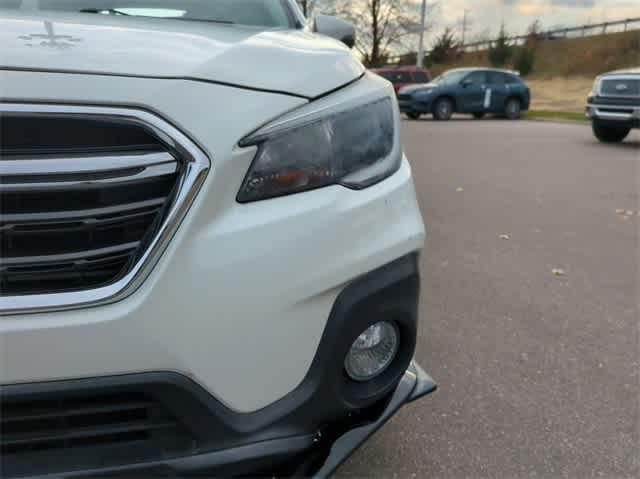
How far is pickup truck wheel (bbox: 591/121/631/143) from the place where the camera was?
10.9 m

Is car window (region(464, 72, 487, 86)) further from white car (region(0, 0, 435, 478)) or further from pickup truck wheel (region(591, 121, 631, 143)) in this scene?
white car (region(0, 0, 435, 478))

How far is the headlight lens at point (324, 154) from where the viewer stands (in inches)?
50.1

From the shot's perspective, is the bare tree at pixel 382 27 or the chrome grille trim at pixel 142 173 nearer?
the chrome grille trim at pixel 142 173

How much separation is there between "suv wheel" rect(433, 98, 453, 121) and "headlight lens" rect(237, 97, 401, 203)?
16.9m

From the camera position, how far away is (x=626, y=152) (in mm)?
9633

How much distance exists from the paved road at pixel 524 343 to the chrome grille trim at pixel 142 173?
1.06 meters

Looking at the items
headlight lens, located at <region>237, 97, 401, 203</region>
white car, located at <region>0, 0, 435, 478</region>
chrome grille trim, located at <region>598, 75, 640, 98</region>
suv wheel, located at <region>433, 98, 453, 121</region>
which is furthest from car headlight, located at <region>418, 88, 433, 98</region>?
white car, located at <region>0, 0, 435, 478</region>

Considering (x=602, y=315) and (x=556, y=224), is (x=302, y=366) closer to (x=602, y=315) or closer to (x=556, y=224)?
(x=602, y=315)

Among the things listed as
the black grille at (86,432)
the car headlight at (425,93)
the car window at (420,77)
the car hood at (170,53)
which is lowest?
the car window at (420,77)

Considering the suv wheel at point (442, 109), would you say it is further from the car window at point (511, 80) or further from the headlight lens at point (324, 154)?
the headlight lens at point (324, 154)

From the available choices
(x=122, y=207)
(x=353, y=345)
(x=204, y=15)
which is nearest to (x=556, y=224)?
(x=204, y=15)

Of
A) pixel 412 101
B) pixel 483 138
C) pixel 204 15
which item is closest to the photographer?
pixel 204 15

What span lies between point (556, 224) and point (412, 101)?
13.4 meters

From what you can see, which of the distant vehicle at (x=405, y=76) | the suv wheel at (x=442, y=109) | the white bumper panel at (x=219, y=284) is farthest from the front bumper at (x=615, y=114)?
the distant vehicle at (x=405, y=76)
